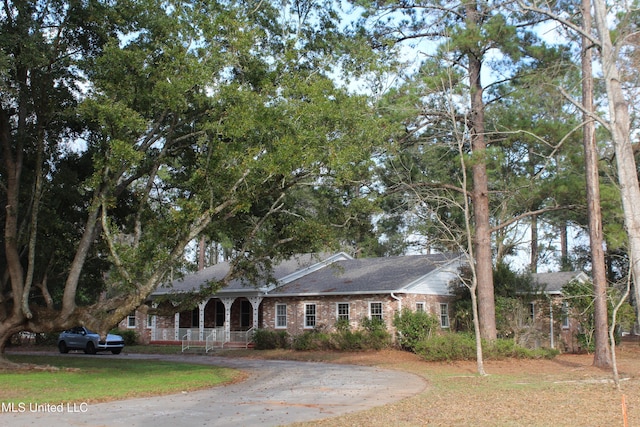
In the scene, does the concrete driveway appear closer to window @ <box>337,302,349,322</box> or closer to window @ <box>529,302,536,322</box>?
window @ <box>337,302,349,322</box>

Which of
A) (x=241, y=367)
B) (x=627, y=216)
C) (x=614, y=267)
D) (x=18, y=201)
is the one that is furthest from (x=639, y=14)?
(x=614, y=267)

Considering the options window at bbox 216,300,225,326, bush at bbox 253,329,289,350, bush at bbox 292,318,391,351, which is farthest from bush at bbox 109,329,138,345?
bush at bbox 292,318,391,351

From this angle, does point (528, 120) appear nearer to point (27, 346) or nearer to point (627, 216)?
point (627, 216)

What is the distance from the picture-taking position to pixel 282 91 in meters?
16.9

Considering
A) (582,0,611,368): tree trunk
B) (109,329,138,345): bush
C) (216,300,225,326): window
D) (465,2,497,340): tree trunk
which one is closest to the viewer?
(582,0,611,368): tree trunk

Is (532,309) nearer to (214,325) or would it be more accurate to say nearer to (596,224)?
(596,224)

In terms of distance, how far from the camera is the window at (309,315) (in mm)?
29547

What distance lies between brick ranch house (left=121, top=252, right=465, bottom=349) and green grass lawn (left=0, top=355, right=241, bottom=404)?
7.84 m

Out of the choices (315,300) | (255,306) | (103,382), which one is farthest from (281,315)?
(103,382)

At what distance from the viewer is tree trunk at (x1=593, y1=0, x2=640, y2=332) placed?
42.0ft

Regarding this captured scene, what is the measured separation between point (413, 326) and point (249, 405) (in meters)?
14.4

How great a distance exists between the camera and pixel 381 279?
29.0 m

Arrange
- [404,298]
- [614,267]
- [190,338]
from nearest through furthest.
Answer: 1. [404,298]
2. [190,338]
3. [614,267]

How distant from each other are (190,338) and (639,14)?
25.0m
